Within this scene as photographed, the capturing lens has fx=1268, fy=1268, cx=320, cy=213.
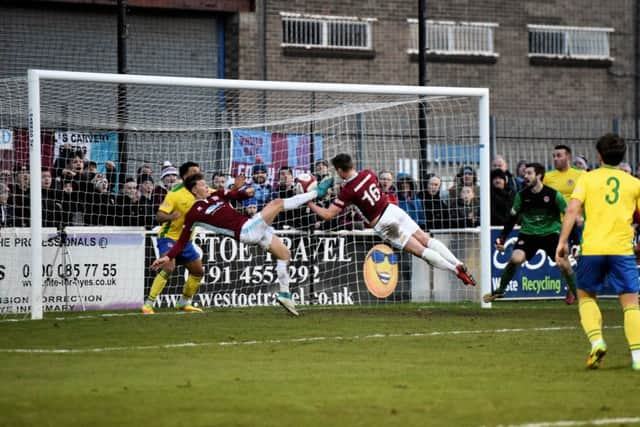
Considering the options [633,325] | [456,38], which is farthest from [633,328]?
[456,38]

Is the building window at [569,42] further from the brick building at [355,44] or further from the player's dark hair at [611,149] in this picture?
the player's dark hair at [611,149]

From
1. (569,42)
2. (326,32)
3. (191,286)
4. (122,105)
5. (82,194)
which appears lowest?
(191,286)

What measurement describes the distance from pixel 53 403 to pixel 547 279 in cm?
1427

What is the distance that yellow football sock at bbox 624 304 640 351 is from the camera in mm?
Answer: 10719

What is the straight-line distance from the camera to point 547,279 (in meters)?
21.7

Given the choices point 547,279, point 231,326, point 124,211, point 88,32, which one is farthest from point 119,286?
point 88,32

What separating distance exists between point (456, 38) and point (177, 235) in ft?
50.8

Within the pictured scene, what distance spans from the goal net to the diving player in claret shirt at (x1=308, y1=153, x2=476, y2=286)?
1.69 m

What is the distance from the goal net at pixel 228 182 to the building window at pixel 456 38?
31.4 ft

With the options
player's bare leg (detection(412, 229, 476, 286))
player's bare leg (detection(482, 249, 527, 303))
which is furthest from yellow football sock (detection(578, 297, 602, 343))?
player's bare leg (detection(482, 249, 527, 303))

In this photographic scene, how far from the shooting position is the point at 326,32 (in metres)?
30.3

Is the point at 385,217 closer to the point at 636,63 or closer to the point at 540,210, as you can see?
the point at 540,210

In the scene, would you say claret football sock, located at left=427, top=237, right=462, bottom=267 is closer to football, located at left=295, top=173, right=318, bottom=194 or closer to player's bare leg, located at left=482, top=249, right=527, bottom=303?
player's bare leg, located at left=482, top=249, right=527, bottom=303

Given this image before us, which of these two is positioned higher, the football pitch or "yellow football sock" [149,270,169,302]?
"yellow football sock" [149,270,169,302]
